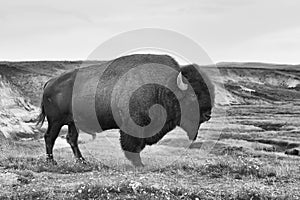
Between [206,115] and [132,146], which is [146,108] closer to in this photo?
[132,146]

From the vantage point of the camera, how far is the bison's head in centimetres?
1480

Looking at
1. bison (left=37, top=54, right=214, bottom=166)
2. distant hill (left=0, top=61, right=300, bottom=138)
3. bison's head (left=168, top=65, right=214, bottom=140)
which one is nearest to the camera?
bison (left=37, top=54, right=214, bottom=166)

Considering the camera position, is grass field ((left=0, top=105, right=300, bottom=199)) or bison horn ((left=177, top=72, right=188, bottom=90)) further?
bison horn ((left=177, top=72, right=188, bottom=90))

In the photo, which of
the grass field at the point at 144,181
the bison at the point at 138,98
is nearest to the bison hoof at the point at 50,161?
the bison at the point at 138,98

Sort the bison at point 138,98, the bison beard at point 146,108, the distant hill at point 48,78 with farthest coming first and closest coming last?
the distant hill at point 48,78, the bison at point 138,98, the bison beard at point 146,108

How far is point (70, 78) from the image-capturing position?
15.9 meters

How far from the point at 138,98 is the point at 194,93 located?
1847 mm

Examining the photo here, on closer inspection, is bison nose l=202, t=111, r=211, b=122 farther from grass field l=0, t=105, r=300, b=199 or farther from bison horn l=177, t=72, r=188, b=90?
grass field l=0, t=105, r=300, b=199

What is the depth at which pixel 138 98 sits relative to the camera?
14547 mm

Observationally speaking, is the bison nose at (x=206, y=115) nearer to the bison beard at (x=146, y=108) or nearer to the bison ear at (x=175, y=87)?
the bison beard at (x=146, y=108)

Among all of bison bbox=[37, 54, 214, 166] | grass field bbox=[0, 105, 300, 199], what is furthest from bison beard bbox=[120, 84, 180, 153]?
grass field bbox=[0, 105, 300, 199]

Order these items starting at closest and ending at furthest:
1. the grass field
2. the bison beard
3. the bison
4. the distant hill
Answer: the grass field < the bison beard < the bison < the distant hill

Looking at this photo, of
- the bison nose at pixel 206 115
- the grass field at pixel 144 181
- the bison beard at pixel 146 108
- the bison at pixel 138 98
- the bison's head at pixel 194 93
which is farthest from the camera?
the bison nose at pixel 206 115

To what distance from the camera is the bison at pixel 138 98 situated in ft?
48.0
